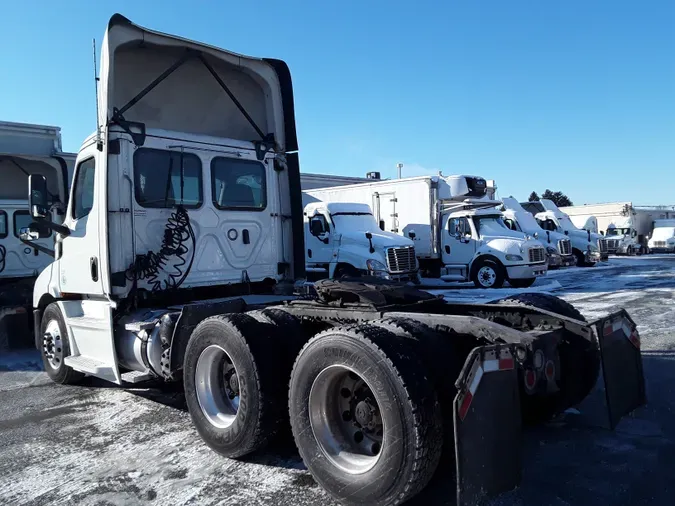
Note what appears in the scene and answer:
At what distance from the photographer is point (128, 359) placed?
223 inches

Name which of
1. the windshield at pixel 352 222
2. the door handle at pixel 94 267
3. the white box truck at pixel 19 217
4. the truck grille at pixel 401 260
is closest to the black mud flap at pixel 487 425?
the door handle at pixel 94 267

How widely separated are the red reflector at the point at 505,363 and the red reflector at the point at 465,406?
300 millimetres

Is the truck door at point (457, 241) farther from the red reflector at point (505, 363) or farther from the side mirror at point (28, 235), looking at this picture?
the red reflector at point (505, 363)

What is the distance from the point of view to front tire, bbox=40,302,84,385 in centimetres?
654

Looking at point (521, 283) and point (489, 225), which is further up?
point (489, 225)

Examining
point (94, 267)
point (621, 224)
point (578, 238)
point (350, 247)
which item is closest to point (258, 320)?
point (94, 267)

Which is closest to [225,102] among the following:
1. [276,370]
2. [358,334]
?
[276,370]

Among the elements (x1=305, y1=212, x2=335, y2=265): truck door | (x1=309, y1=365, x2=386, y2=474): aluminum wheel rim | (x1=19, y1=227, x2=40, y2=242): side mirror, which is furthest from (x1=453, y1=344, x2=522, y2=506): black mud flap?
(x1=305, y1=212, x2=335, y2=265): truck door

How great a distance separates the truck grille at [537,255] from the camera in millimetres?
17469

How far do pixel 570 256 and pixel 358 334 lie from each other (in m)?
23.7

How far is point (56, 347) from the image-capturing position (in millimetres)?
6730

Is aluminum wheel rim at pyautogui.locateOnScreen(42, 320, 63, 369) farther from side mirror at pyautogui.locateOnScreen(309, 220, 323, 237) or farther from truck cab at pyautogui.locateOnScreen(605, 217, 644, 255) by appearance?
truck cab at pyautogui.locateOnScreen(605, 217, 644, 255)

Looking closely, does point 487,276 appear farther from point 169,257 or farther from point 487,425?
point 487,425

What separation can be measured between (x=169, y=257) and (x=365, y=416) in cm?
320
